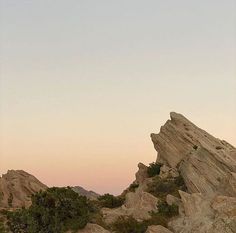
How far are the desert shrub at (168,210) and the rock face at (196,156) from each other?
793 centimetres

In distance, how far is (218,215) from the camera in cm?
4638

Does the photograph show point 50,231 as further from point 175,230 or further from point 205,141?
point 205,141

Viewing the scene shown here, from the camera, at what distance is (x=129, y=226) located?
4766cm

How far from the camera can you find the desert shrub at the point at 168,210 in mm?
53369

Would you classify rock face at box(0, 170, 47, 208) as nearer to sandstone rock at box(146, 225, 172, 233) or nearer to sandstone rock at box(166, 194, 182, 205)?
sandstone rock at box(166, 194, 182, 205)

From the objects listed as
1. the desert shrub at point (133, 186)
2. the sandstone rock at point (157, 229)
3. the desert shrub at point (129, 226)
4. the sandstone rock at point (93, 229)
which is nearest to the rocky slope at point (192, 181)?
the sandstone rock at point (157, 229)

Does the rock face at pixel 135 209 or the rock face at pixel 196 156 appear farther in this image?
the rock face at pixel 196 156

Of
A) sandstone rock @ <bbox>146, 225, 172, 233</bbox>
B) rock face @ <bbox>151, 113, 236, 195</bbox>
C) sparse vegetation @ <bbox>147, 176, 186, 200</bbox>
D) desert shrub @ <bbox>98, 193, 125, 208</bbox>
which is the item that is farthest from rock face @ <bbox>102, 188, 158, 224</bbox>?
rock face @ <bbox>151, 113, 236, 195</bbox>

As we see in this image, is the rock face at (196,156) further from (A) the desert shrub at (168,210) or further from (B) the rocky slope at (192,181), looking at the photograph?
(A) the desert shrub at (168,210)

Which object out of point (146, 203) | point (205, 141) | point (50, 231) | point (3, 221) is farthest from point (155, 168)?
point (50, 231)

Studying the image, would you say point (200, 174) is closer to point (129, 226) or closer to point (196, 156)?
point (196, 156)

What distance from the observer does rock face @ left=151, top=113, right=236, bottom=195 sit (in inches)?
2530

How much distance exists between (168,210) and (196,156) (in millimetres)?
17631

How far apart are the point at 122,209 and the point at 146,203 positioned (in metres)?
3.38
